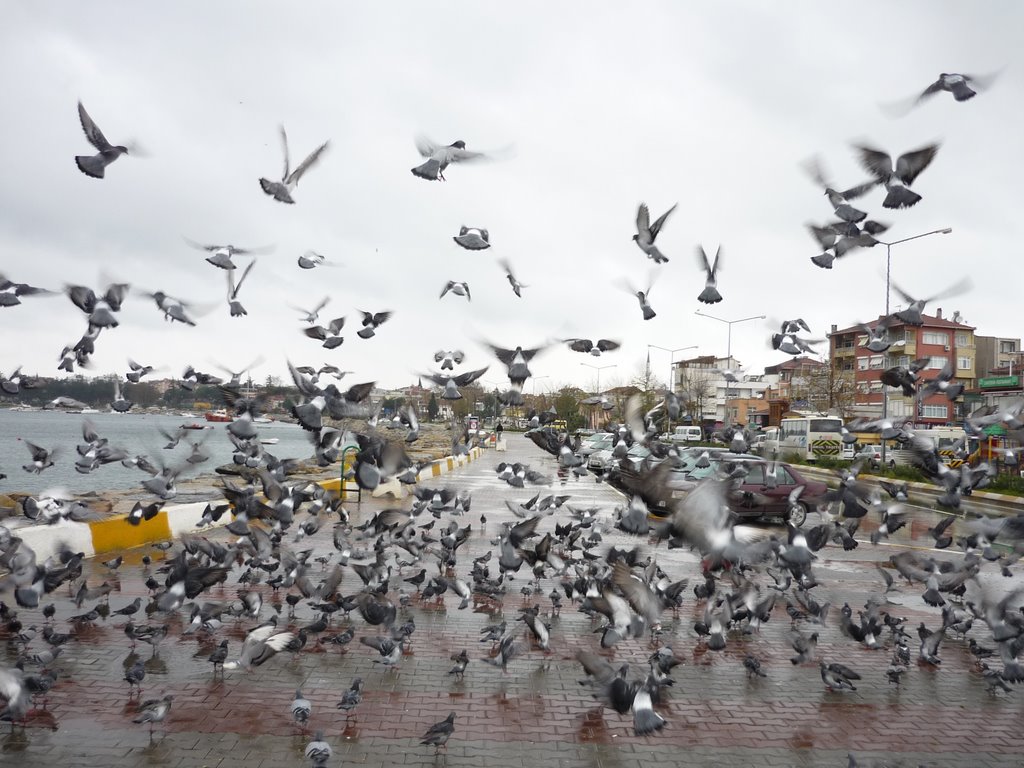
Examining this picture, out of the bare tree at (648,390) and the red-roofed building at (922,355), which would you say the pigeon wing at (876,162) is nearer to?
the bare tree at (648,390)

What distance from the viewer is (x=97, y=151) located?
21.0 feet

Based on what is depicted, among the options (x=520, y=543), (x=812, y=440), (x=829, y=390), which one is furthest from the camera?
(x=829, y=390)

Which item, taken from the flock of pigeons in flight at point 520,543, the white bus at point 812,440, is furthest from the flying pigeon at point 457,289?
the white bus at point 812,440

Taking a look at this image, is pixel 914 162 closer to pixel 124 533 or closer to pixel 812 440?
pixel 124 533

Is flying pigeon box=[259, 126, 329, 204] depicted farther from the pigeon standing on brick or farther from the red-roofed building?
the red-roofed building

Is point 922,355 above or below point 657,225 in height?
above

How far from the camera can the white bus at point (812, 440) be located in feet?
131

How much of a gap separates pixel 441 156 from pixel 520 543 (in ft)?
12.7

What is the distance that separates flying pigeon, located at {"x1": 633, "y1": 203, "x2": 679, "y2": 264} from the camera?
7.52 metres

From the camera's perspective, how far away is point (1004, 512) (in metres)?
18.8

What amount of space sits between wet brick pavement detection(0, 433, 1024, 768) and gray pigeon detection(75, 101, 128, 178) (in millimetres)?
4210

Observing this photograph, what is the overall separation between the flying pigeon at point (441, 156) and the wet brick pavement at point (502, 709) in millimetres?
4522

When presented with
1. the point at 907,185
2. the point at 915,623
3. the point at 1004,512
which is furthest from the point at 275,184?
the point at 1004,512

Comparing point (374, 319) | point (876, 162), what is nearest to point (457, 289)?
point (374, 319)
